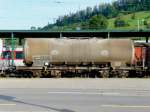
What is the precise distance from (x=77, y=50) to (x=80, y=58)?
739 millimetres

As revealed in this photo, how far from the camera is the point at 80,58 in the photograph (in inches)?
1574

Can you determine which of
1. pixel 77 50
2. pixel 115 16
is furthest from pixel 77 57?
pixel 115 16

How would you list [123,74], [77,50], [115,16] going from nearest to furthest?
1. [123,74]
2. [77,50]
3. [115,16]

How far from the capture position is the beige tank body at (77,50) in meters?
39.9

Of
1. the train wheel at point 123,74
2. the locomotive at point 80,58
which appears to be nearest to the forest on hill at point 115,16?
the locomotive at point 80,58

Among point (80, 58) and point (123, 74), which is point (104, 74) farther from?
point (80, 58)

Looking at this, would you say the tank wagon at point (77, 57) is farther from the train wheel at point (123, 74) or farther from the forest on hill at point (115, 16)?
the forest on hill at point (115, 16)

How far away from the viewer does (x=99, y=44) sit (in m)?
40.3

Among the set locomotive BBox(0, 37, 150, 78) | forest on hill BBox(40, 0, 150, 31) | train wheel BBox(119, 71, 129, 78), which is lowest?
train wheel BBox(119, 71, 129, 78)

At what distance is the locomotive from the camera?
39719 millimetres

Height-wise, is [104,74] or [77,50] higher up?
[77,50]

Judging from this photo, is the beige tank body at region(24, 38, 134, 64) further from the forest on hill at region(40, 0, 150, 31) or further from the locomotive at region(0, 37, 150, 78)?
the forest on hill at region(40, 0, 150, 31)

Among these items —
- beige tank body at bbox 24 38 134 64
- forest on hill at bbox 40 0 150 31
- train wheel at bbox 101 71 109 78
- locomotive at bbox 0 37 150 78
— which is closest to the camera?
train wheel at bbox 101 71 109 78

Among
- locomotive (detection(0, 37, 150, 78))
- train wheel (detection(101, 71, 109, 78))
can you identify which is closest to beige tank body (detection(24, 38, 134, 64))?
locomotive (detection(0, 37, 150, 78))
